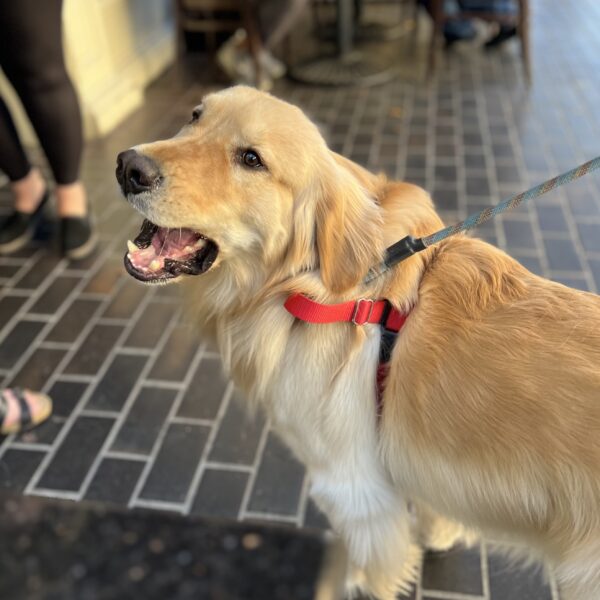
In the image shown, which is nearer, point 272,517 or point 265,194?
point 265,194

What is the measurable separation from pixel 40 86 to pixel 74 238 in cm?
81

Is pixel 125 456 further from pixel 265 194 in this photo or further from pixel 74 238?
pixel 74 238

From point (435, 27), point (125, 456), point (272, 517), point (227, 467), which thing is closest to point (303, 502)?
point (272, 517)

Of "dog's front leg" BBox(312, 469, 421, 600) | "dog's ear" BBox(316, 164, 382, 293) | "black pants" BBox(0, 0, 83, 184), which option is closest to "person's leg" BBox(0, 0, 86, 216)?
"black pants" BBox(0, 0, 83, 184)

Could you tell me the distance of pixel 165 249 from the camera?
5.00ft

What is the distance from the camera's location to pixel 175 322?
283cm

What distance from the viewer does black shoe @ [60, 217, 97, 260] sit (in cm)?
321

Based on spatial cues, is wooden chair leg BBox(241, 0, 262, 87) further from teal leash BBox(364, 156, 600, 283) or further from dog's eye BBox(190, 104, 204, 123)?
teal leash BBox(364, 156, 600, 283)

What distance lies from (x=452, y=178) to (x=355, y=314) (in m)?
2.74

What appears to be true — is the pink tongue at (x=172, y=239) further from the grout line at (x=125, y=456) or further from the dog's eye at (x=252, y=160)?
the grout line at (x=125, y=456)

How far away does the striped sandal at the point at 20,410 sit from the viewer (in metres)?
2.27

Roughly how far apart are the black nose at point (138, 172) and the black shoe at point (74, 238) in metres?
1.99

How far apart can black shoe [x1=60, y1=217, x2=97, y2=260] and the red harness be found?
2.18 metres

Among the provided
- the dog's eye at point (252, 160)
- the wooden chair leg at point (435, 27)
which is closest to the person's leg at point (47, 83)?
the dog's eye at point (252, 160)
